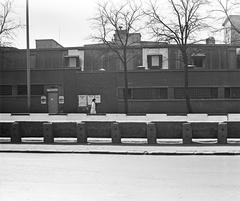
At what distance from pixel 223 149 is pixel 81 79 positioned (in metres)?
25.3

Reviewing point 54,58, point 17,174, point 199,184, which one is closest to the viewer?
point 199,184

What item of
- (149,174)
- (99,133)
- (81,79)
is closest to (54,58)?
(81,79)

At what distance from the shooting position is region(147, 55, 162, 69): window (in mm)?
38969

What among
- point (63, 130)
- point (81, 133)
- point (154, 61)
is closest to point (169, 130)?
point (81, 133)

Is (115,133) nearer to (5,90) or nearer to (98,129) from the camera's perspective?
(98,129)

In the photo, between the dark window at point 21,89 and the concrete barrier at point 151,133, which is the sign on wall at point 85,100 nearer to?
the dark window at point 21,89

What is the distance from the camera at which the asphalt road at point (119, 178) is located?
5891 millimetres

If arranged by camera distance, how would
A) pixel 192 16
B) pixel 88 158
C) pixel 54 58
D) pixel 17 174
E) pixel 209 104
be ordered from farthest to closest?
pixel 54 58 → pixel 209 104 → pixel 192 16 → pixel 88 158 → pixel 17 174

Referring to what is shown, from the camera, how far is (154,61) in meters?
39.1

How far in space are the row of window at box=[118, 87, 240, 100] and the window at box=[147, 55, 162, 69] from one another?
520 centimetres

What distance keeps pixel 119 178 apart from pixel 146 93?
27.7 metres

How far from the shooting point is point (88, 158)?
10070 millimetres

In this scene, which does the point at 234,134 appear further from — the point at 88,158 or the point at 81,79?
the point at 81,79

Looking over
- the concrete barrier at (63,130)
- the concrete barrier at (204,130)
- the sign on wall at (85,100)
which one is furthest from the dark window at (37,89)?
the concrete barrier at (204,130)
